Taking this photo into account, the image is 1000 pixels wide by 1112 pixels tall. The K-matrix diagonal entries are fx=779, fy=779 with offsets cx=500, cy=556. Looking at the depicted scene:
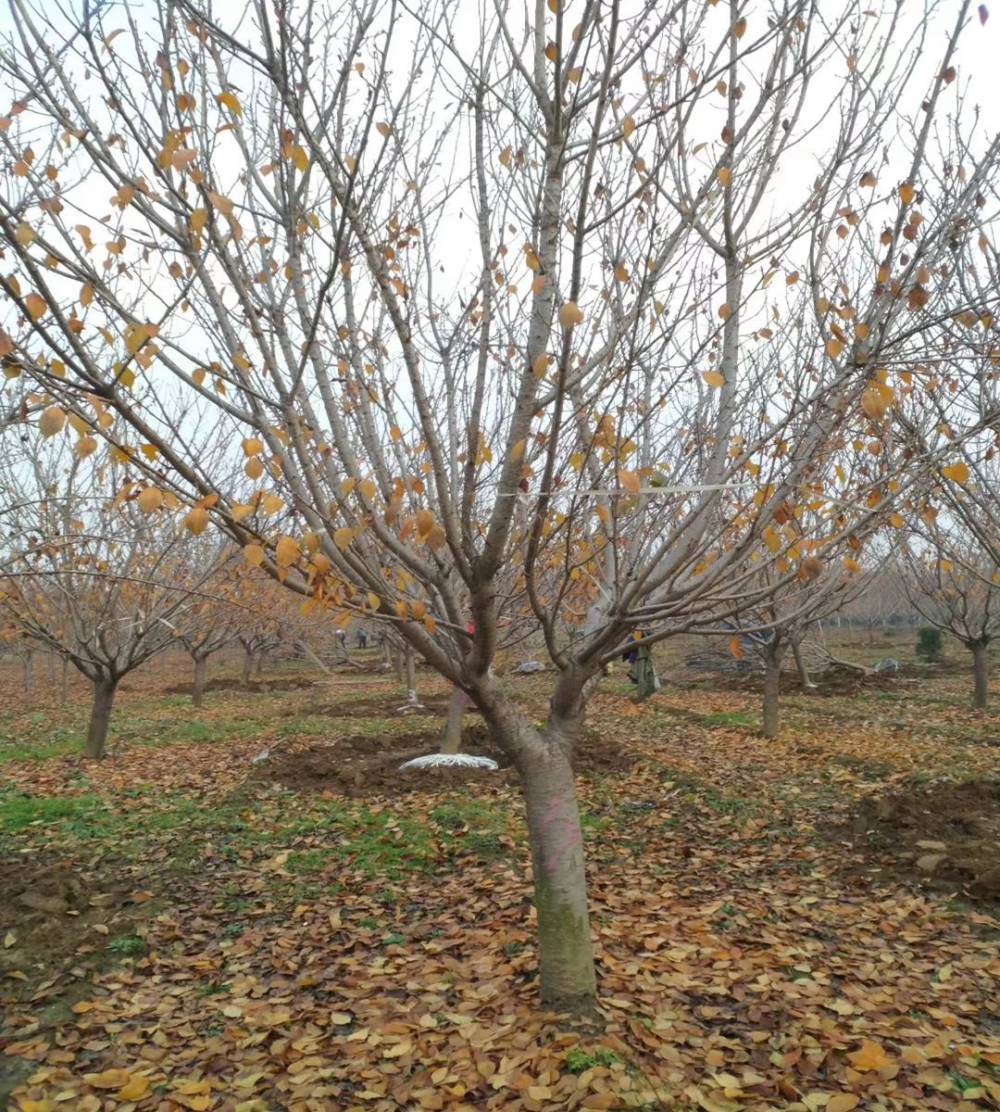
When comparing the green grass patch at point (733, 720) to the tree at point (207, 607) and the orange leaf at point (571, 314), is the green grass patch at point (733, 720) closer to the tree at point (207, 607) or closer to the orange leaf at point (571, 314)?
the tree at point (207, 607)

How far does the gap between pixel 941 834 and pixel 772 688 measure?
5557 millimetres

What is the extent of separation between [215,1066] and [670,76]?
467 centimetres

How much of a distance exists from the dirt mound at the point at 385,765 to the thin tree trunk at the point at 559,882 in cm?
444

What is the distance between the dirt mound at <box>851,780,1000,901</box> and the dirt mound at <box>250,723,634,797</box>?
3144 mm

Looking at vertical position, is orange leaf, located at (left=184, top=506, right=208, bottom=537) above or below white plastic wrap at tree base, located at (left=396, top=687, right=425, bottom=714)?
above

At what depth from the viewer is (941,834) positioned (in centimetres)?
550

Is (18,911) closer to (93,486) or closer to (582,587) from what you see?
(582,587)

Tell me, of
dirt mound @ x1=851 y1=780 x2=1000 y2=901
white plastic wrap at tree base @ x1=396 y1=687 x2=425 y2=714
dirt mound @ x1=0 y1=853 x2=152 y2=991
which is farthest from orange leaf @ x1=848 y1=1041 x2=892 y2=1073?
white plastic wrap at tree base @ x1=396 y1=687 x2=425 y2=714

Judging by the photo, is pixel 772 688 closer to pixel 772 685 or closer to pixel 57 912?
pixel 772 685

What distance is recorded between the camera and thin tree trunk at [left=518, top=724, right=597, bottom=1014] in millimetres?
3377

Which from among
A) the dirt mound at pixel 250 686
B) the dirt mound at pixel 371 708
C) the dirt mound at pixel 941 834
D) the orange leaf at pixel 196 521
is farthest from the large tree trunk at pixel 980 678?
the dirt mound at pixel 250 686

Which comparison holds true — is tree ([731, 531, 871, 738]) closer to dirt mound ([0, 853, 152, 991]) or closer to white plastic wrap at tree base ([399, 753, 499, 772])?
dirt mound ([0, 853, 152, 991])

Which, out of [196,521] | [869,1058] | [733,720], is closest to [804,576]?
[869,1058]

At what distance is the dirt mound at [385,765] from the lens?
792 centimetres
